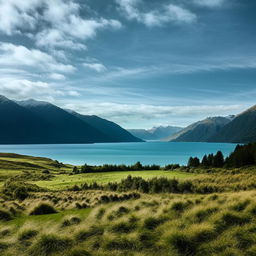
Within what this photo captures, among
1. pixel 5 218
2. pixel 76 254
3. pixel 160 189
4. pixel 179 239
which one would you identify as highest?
pixel 179 239

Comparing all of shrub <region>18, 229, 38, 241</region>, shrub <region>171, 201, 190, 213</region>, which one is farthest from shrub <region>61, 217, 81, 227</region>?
shrub <region>171, 201, 190, 213</region>

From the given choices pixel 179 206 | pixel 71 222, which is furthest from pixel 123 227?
pixel 179 206

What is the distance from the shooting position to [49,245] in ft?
23.3

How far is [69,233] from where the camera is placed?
7930mm

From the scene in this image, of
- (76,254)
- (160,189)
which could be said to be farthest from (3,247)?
(160,189)

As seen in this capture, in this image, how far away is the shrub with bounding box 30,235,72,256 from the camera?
22.5ft

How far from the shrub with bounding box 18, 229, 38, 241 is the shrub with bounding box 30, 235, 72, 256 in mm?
986

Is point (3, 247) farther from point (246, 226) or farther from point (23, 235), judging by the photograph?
point (246, 226)

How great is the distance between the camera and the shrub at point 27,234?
312 inches

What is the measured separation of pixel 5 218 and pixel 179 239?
29.2 feet

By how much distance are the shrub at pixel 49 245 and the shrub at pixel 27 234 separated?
0.99m

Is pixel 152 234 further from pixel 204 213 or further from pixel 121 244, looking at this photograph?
pixel 204 213

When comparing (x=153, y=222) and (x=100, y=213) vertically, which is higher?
(x=153, y=222)

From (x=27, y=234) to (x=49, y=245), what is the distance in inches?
56.8
